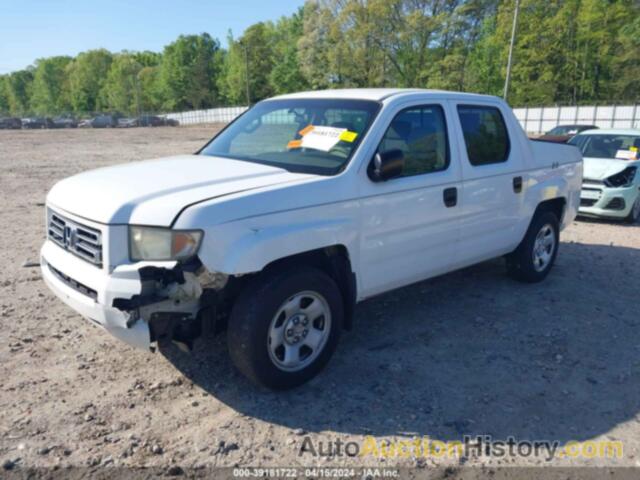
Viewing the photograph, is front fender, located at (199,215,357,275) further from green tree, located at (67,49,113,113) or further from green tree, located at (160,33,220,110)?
green tree, located at (67,49,113,113)

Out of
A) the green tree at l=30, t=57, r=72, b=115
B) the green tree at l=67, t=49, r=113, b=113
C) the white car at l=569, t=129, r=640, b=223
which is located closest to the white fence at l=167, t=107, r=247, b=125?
the green tree at l=67, t=49, r=113, b=113

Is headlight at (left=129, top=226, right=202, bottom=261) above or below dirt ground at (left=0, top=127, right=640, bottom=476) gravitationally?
above

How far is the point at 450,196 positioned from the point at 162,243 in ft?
8.04

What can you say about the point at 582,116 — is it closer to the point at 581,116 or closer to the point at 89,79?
the point at 581,116

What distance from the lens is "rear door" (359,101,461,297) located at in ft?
12.5

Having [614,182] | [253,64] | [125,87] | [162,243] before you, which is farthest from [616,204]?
[125,87]

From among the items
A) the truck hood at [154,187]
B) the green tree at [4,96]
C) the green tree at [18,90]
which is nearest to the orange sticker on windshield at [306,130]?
the truck hood at [154,187]

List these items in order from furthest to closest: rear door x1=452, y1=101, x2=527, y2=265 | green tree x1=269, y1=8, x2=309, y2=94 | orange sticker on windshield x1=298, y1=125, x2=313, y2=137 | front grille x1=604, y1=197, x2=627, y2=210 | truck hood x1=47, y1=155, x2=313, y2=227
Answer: green tree x1=269, y1=8, x2=309, y2=94
front grille x1=604, y1=197, x2=627, y2=210
rear door x1=452, y1=101, x2=527, y2=265
orange sticker on windshield x1=298, y1=125, x2=313, y2=137
truck hood x1=47, y1=155, x2=313, y2=227

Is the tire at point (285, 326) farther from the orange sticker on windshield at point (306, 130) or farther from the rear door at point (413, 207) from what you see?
the orange sticker on windshield at point (306, 130)

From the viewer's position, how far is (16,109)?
13000 cm

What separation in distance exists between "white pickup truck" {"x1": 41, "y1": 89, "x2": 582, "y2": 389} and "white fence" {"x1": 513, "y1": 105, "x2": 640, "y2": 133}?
3616cm

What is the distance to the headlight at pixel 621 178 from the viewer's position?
357 inches

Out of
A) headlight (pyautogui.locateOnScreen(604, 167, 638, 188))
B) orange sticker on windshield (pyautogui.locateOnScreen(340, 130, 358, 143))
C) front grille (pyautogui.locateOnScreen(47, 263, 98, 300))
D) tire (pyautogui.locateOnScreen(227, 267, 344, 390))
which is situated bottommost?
tire (pyautogui.locateOnScreen(227, 267, 344, 390))

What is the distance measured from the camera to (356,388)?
3.62 meters
